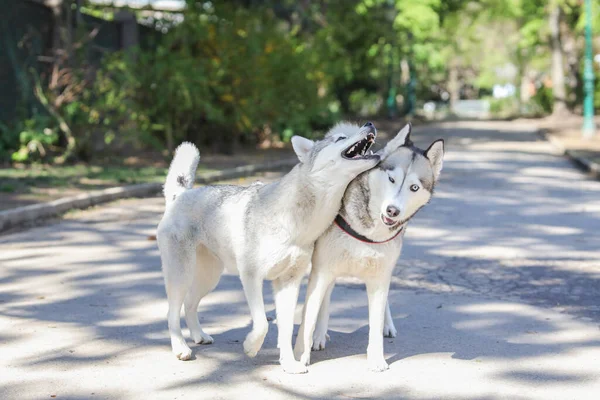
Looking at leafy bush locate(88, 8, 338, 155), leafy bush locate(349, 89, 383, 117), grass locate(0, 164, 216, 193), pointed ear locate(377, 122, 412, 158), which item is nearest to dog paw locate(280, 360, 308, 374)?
pointed ear locate(377, 122, 412, 158)

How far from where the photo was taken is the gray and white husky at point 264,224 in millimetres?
4668

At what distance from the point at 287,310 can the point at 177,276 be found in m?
0.73

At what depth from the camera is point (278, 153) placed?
71.6ft

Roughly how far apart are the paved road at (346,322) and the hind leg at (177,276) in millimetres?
121

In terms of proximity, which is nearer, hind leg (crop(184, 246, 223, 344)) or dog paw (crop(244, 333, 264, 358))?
dog paw (crop(244, 333, 264, 358))

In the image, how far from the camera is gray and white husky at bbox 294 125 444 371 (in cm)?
473

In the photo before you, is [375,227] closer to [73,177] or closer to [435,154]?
[435,154]

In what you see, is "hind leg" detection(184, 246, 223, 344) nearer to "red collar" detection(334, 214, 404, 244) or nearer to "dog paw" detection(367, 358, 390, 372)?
"red collar" detection(334, 214, 404, 244)

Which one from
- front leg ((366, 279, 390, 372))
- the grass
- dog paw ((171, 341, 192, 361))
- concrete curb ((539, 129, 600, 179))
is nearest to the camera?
front leg ((366, 279, 390, 372))

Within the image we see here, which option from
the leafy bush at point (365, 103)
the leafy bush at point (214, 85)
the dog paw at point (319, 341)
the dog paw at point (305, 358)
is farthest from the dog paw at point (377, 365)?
the leafy bush at point (365, 103)

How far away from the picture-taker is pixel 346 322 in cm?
628

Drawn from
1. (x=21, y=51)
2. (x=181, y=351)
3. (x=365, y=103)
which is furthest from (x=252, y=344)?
(x=365, y=103)

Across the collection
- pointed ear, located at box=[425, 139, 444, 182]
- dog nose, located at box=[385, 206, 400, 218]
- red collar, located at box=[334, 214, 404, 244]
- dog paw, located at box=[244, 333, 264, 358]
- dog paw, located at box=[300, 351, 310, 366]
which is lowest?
dog paw, located at box=[300, 351, 310, 366]

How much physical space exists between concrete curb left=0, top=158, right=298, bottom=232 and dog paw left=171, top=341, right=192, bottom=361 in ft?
19.0
